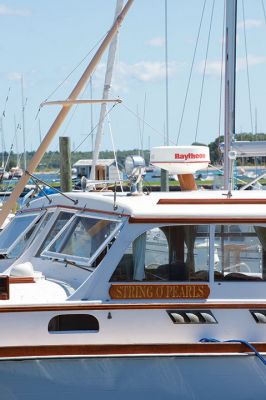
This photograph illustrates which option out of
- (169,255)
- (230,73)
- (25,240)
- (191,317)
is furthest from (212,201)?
(230,73)

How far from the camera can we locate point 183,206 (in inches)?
427

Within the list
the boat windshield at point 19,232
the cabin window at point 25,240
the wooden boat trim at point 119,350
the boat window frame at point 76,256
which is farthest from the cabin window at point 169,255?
the boat windshield at point 19,232

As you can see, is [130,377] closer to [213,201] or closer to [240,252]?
[240,252]

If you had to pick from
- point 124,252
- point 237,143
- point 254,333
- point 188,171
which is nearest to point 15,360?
point 124,252

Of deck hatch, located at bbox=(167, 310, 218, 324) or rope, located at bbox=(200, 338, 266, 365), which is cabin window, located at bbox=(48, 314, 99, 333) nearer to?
deck hatch, located at bbox=(167, 310, 218, 324)

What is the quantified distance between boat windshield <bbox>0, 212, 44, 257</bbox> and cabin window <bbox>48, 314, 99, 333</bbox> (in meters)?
2.36

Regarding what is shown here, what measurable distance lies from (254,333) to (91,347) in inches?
67.3

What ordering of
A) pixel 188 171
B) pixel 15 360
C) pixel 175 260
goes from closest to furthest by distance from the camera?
pixel 15 360, pixel 175 260, pixel 188 171

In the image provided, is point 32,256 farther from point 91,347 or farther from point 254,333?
point 254,333

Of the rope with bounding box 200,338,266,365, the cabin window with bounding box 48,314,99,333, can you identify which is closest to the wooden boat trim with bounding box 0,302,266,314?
the cabin window with bounding box 48,314,99,333

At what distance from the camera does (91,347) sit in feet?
33.3

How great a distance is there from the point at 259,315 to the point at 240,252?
0.80m

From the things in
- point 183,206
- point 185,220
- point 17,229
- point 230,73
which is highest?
point 230,73

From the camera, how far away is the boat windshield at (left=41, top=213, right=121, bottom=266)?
10875 millimetres
